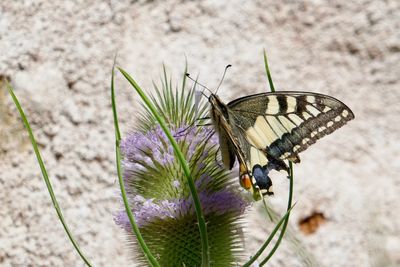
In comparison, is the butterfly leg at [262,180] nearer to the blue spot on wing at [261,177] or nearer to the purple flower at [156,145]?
the blue spot on wing at [261,177]

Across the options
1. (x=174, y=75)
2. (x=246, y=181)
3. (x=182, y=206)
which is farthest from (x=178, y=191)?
(x=174, y=75)

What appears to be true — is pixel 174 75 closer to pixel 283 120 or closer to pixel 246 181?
pixel 283 120

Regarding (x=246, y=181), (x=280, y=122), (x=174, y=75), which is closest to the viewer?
(x=246, y=181)

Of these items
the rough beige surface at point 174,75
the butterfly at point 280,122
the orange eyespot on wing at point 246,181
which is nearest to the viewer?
the orange eyespot on wing at point 246,181

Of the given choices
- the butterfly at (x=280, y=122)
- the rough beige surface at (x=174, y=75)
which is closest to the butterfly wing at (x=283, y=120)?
the butterfly at (x=280, y=122)

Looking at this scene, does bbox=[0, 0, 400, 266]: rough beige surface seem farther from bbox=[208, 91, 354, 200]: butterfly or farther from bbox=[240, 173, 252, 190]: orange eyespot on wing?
bbox=[240, 173, 252, 190]: orange eyespot on wing

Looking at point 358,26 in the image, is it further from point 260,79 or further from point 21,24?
point 21,24

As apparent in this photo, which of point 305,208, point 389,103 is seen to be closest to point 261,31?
point 389,103
